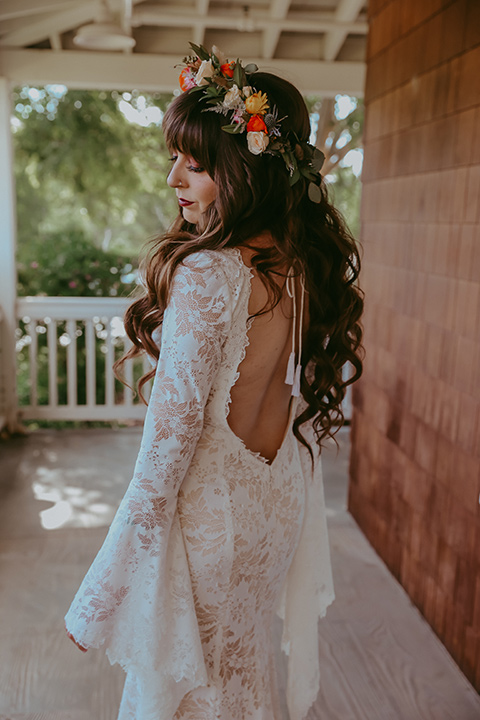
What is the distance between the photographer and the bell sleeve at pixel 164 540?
128cm

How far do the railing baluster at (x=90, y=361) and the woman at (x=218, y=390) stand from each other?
3992mm

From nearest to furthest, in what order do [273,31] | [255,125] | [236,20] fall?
[255,125]
[236,20]
[273,31]

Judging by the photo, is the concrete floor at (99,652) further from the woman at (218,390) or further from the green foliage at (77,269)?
the green foliage at (77,269)

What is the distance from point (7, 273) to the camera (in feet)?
16.8

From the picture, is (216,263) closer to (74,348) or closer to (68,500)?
(68,500)

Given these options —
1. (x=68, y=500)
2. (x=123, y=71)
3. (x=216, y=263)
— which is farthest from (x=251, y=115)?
(x=123, y=71)

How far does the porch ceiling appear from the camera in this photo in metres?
4.48

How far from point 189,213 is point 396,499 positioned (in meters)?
2.08

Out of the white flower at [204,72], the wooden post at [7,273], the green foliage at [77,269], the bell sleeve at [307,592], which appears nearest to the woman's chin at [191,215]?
the white flower at [204,72]

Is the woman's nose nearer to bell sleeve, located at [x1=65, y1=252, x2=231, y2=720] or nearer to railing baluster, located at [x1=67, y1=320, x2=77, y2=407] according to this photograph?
bell sleeve, located at [x1=65, y1=252, x2=231, y2=720]

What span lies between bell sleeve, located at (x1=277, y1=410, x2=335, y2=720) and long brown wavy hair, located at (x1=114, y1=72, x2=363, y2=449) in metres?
0.38

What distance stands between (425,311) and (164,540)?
1.78 metres

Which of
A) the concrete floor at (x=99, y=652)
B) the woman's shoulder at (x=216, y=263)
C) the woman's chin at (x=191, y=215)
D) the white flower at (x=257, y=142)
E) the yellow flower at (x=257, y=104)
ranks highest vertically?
the yellow flower at (x=257, y=104)

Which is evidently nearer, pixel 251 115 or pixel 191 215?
pixel 251 115
